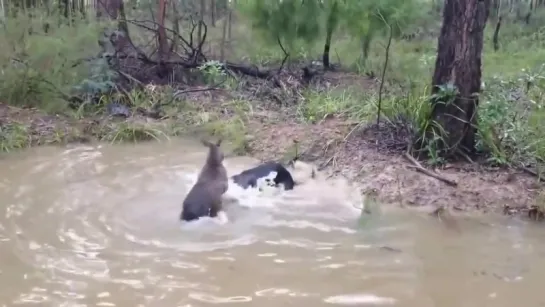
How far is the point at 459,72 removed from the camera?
266 inches

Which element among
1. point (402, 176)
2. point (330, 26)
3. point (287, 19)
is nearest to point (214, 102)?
point (287, 19)

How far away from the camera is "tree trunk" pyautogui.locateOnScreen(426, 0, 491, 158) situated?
664 centimetres

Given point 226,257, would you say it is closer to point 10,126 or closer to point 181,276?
point 181,276

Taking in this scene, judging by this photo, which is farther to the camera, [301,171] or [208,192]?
[301,171]

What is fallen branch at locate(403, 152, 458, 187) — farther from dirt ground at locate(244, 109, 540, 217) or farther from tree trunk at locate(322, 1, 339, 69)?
tree trunk at locate(322, 1, 339, 69)

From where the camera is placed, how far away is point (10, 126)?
8656 mm

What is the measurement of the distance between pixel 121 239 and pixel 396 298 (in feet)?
7.51

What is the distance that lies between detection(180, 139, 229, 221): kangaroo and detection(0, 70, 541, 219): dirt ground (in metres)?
1.41

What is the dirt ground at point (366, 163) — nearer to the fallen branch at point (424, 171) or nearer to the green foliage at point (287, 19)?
the fallen branch at point (424, 171)

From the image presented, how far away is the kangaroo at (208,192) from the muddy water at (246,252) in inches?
4.8

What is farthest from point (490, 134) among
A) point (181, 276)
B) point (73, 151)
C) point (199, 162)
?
point (73, 151)

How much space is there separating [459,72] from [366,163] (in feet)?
4.53

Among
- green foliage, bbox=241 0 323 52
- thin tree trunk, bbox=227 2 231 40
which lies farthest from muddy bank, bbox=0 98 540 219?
thin tree trunk, bbox=227 2 231 40

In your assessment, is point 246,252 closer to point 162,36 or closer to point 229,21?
point 162,36
